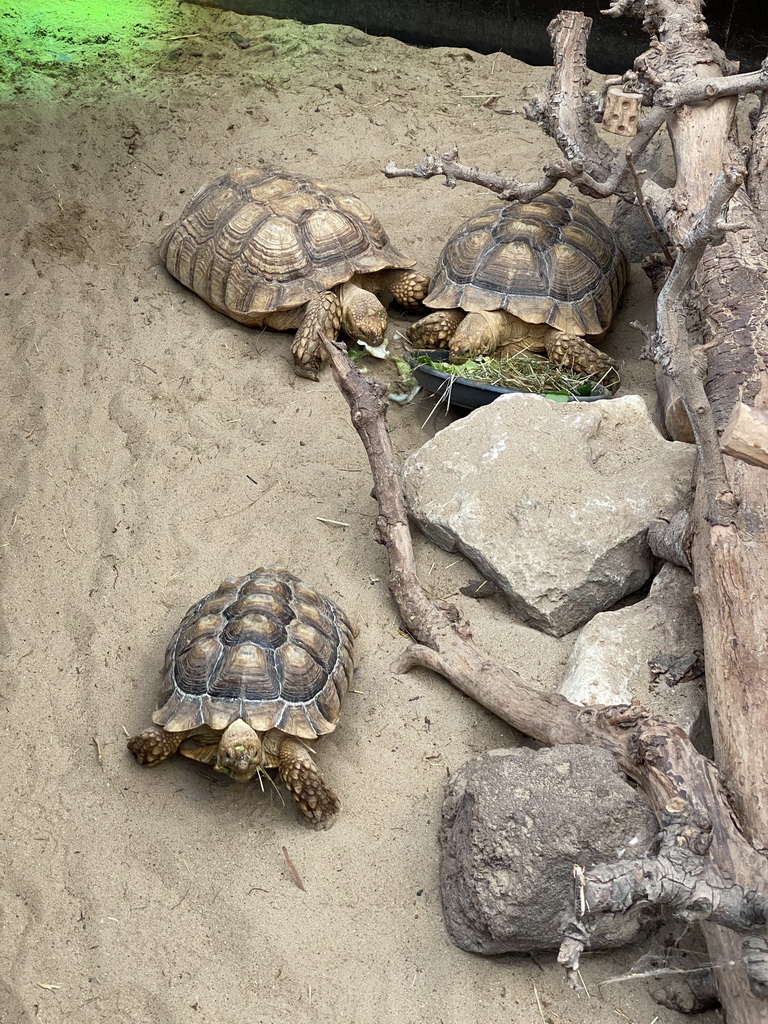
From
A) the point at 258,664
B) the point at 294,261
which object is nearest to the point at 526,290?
the point at 294,261

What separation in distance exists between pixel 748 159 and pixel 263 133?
3321 mm

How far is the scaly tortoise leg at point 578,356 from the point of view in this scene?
188 inches

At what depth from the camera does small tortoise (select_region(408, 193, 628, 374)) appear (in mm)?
4816

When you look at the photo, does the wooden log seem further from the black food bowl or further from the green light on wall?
the green light on wall

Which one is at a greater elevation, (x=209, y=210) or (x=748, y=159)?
(x=748, y=159)

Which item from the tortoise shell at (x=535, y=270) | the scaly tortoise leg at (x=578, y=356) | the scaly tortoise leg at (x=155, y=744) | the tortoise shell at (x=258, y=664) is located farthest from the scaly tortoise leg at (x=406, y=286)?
the scaly tortoise leg at (x=155, y=744)

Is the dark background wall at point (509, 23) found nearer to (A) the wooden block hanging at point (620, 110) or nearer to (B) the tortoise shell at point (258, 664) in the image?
(A) the wooden block hanging at point (620, 110)

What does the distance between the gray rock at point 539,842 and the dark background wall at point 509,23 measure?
5656 millimetres

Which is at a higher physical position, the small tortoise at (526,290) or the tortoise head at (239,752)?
the small tortoise at (526,290)

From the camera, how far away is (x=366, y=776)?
11.1 feet

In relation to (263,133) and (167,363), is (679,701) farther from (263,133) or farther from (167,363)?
(263,133)

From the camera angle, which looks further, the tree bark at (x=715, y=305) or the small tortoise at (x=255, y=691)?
the small tortoise at (x=255, y=691)

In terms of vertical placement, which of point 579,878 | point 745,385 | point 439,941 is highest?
point 745,385

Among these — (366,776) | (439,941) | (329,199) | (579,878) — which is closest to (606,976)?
(439,941)
